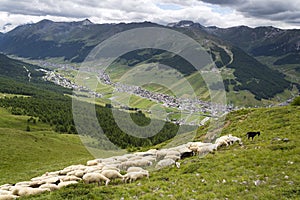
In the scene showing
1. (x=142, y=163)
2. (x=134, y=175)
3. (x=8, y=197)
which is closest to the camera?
(x=8, y=197)

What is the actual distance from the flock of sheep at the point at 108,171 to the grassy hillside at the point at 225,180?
1.15m

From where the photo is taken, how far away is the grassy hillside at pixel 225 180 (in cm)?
2069

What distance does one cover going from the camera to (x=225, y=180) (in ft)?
75.6

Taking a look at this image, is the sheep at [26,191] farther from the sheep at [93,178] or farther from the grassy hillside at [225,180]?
the sheep at [93,178]

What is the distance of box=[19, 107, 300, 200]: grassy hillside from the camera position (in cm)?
2069

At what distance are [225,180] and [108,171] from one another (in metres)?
10.8

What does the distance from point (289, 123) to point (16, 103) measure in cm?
18134

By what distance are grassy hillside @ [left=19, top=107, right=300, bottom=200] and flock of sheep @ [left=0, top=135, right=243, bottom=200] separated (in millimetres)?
1148

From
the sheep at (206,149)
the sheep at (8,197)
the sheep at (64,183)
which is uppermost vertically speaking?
the sheep at (206,149)

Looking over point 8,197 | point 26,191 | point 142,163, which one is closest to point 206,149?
point 142,163

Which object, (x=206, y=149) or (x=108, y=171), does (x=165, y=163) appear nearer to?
(x=206, y=149)

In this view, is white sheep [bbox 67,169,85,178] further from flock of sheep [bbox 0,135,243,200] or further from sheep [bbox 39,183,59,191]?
sheep [bbox 39,183,59,191]

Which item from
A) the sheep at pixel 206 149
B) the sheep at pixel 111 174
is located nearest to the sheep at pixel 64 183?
the sheep at pixel 111 174

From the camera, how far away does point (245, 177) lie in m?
23.0
